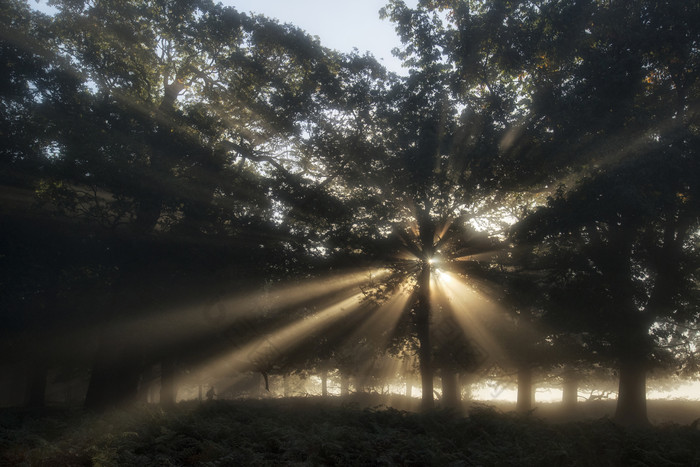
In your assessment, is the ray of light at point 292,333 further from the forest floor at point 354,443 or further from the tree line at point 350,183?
the forest floor at point 354,443

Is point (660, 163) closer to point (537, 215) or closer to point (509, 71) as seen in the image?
point (537, 215)

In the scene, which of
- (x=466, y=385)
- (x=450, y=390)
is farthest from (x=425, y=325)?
(x=466, y=385)

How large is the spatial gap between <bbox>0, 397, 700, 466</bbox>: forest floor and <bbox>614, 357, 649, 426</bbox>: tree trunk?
21.6 ft

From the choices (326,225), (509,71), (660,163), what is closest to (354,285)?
(326,225)

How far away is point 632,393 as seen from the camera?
70.5 ft

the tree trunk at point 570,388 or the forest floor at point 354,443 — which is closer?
the forest floor at point 354,443

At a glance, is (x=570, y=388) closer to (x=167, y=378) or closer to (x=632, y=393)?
(x=632, y=393)

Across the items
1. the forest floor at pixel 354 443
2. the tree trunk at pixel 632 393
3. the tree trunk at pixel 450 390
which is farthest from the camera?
the tree trunk at pixel 450 390

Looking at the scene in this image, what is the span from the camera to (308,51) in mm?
24766

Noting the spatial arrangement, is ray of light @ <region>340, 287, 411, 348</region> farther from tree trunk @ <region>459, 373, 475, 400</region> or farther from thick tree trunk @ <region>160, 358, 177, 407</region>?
tree trunk @ <region>459, 373, 475, 400</region>

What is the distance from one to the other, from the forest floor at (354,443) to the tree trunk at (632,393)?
6.58m

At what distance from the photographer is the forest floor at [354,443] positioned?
10133 millimetres

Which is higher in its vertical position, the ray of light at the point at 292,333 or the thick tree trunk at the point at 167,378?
the ray of light at the point at 292,333

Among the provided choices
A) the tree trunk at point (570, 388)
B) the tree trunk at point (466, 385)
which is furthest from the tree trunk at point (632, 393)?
the tree trunk at point (466, 385)
